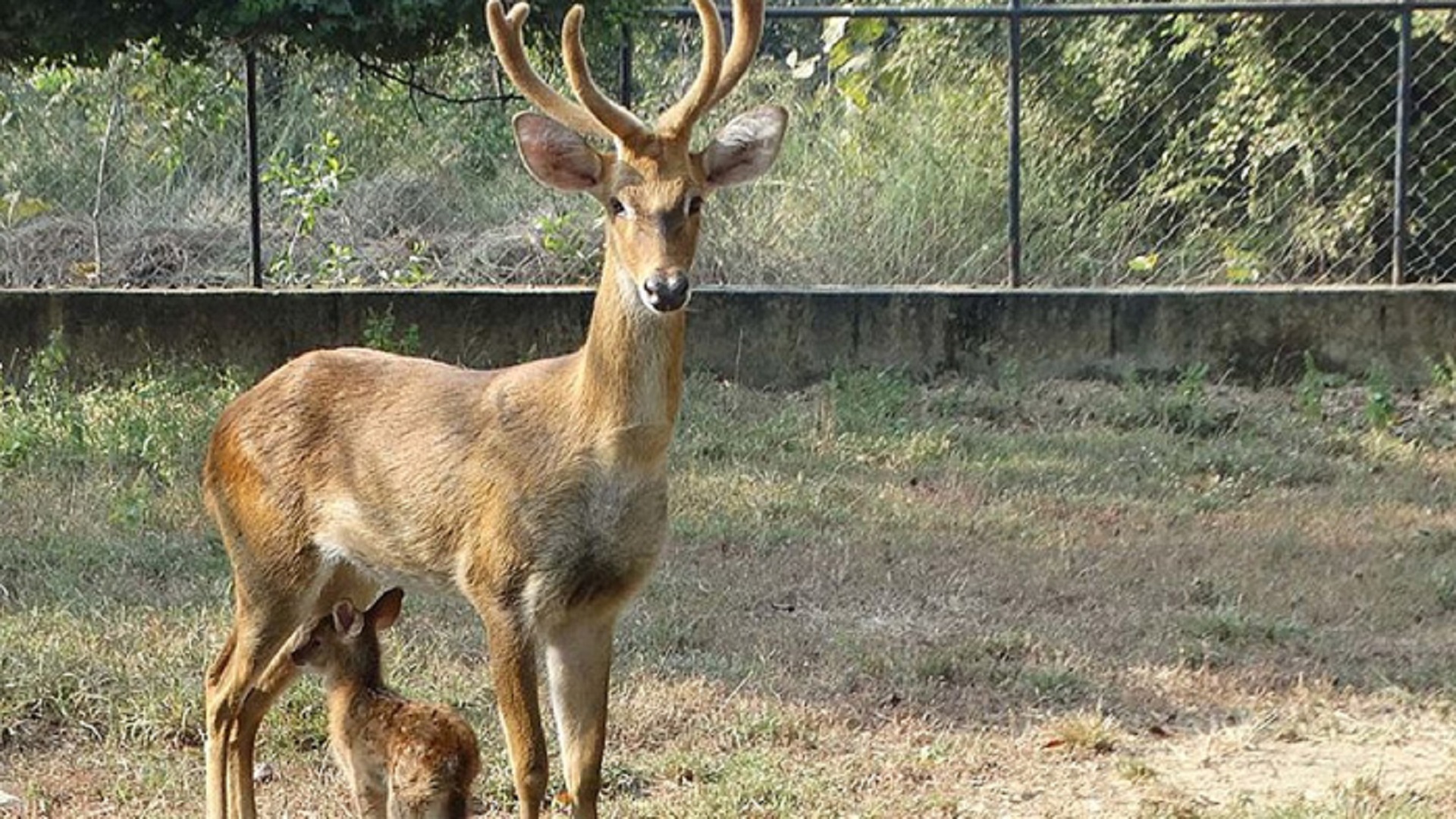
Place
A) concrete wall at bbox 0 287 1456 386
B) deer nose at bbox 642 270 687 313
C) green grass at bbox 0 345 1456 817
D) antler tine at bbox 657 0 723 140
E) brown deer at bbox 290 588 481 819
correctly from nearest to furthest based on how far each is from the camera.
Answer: brown deer at bbox 290 588 481 819, deer nose at bbox 642 270 687 313, antler tine at bbox 657 0 723 140, green grass at bbox 0 345 1456 817, concrete wall at bbox 0 287 1456 386

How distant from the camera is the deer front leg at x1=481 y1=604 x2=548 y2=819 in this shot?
18.2 feet

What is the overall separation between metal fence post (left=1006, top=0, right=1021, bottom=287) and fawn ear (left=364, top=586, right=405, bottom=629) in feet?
24.1

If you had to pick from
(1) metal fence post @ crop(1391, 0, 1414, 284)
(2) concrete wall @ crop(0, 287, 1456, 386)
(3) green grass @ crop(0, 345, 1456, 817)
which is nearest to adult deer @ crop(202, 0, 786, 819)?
(3) green grass @ crop(0, 345, 1456, 817)

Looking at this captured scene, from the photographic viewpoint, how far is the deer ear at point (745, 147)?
6.00 metres

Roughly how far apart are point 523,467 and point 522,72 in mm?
1095

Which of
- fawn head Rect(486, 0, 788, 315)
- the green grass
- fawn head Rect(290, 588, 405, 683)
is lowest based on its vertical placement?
the green grass

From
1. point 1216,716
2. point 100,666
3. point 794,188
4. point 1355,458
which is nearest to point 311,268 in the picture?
point 794,188

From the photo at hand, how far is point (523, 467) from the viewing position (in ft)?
18.6

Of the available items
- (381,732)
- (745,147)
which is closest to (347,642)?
(381,732)

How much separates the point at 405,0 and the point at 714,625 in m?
3.62

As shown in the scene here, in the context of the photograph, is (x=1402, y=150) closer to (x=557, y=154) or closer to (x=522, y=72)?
(x=522, y=72)

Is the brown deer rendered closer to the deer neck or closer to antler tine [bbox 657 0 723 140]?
the deer neck

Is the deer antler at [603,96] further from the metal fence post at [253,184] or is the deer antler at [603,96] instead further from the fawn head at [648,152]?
the metal fence post at [253,184]

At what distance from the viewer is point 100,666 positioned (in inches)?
273
